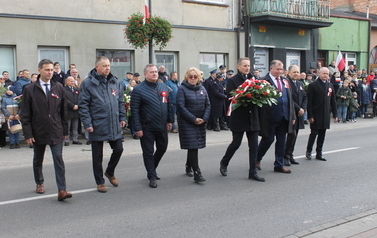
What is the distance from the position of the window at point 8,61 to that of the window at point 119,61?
A: 11.0 ft

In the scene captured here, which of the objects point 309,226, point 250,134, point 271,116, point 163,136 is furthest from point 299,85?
point 309,226

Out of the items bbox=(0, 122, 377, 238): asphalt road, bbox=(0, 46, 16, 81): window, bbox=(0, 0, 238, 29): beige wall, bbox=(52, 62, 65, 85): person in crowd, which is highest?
bbox=(0, 0, 238, 29): beige wall

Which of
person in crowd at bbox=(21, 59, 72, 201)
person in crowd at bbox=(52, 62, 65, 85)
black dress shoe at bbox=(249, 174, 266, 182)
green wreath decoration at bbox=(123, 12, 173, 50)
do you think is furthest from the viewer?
green wreath decoration at bbox=(123, 12, 173, 50)

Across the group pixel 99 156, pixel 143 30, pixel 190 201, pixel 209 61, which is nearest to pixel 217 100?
pixel 143 30

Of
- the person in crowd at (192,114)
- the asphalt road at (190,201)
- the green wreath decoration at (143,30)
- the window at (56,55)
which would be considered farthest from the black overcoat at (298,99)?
the window at (56,55)

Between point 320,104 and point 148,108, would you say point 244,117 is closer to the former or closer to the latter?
point 148,108

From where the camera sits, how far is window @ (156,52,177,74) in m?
19.3

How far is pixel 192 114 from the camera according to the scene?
769 cm

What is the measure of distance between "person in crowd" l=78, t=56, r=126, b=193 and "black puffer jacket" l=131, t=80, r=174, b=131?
31cm

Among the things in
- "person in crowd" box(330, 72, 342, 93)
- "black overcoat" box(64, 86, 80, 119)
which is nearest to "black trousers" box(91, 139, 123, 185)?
"black overcoat" box(64, 86, 80, 119)

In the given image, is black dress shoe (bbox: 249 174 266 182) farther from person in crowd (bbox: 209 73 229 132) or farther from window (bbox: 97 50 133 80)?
window (bbox: 97 50 133 80)

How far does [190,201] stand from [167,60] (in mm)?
13346

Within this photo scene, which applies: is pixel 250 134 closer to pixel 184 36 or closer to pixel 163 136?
pixel 163 136

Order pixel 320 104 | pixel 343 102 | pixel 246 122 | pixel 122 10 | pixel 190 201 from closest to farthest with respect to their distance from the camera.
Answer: pixel 190 201, pixel 246 122, pixel 320 104, pixel 122 10, pixel 343 102
